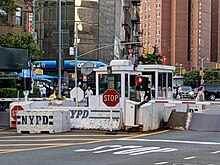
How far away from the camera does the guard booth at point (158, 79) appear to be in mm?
26250

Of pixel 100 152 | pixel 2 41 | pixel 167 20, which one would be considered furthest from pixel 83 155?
pixel 167 20

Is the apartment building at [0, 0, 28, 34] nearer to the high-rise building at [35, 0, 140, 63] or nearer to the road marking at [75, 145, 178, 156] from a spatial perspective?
the high-rise building at [35, 0, 140, 63]

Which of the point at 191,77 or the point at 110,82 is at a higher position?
the point at 191,77

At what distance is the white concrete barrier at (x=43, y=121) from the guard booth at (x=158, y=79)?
8315 mm

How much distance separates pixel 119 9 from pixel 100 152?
68.8 metres

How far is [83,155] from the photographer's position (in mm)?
12055

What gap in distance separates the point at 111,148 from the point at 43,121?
5.52 meters

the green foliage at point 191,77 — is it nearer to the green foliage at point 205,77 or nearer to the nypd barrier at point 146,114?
the green foliage at point 205,77

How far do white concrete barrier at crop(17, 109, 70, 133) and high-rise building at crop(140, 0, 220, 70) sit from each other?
12621 cm

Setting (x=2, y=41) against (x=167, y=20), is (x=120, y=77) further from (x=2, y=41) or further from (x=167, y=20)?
(x=167, y=20)

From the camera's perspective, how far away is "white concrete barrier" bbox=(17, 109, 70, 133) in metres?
18.2

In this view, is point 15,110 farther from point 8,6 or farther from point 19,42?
point 19,42

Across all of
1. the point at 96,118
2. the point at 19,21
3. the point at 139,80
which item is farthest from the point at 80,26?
the point at 96,118

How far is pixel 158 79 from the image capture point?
86.8ft
